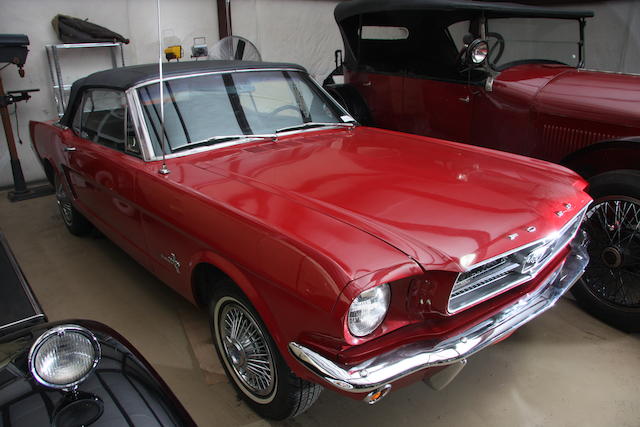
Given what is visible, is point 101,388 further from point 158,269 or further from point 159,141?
point 159,141

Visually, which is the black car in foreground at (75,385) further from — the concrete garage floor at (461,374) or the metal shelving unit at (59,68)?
the metal shelving unit at (59,68)

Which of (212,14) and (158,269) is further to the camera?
(212,14)

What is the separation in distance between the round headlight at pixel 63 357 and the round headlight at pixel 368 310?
0.81 m

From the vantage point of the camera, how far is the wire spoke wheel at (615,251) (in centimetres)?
276

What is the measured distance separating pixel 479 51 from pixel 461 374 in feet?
8.34

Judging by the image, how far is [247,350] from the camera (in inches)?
82.3

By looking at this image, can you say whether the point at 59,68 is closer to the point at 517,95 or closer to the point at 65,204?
the point at 65,204

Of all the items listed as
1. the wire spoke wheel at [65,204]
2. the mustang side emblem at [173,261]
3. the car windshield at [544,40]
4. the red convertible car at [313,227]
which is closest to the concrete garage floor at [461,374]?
the red convertible car at [313,227]

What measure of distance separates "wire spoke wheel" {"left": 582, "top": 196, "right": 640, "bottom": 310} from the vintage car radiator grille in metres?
1.00

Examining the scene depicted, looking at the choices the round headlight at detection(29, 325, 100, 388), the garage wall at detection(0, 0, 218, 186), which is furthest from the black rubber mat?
the garage wall at detection(0, 0, 218, 186)

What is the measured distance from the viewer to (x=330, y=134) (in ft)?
10.3

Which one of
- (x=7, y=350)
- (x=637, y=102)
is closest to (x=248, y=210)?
(x=7, y=350)

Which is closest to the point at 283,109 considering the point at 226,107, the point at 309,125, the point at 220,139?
the point at 309,125

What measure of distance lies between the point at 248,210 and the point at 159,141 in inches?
40.0
